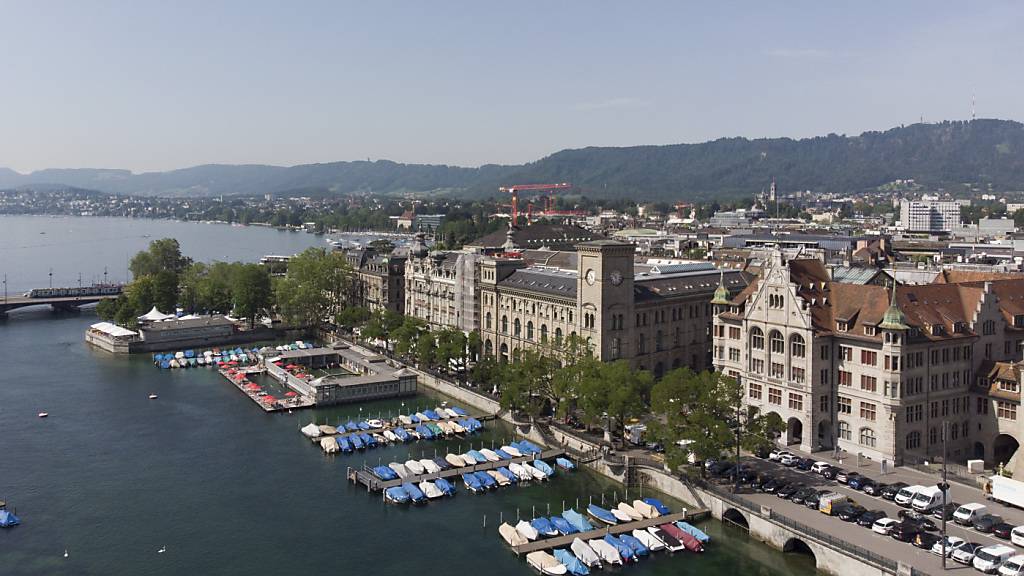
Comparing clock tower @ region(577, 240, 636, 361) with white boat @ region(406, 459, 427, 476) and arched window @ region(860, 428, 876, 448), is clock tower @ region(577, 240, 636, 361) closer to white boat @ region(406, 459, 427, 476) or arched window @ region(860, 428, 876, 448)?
white boat @ region(406, 459, 427, 476)

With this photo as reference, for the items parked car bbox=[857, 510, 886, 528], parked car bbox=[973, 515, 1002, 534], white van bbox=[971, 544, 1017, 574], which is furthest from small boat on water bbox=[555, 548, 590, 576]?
parked car bbox=[973, 515, 1002, 534]

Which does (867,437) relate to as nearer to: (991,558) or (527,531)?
(991,558)

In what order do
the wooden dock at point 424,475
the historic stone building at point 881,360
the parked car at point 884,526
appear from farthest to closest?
the wooden dock at point 424,475 < the historic stone building at point 881,360 < the parked car at point 884,526

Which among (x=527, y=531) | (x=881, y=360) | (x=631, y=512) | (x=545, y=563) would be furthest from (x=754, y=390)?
(x=545, y=563)

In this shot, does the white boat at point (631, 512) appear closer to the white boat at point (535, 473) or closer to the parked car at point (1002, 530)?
the white boat at point (535, 473)

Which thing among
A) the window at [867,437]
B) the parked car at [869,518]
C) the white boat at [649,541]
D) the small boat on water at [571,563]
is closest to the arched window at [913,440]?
the window at [867,437]
